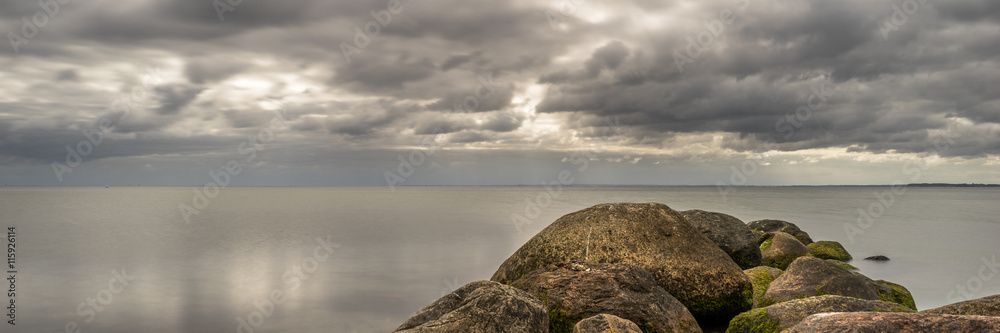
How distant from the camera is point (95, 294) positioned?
19547mm

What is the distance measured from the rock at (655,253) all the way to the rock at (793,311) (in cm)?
167

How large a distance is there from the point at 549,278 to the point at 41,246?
37317 mm

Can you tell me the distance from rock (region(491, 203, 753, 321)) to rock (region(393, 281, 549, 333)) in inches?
127

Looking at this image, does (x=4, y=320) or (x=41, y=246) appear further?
(x=41, y=246)

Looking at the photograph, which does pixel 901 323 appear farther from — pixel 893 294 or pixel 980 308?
pixel 893 294

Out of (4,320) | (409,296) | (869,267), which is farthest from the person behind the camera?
(869,267)

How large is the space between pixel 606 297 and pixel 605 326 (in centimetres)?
155

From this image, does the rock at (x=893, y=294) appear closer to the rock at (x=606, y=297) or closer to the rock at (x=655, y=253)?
the rock at (x=655, y=253)

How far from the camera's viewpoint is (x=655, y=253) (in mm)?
10344

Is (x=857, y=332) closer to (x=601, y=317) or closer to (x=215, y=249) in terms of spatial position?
(x=601, y=317)

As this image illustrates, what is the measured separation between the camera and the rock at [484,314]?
6609mm

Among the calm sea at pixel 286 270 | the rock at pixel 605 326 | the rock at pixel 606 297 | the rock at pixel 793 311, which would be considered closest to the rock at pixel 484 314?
the rock at pixel 605 326

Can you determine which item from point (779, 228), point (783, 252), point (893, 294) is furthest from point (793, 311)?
point (779, 228)

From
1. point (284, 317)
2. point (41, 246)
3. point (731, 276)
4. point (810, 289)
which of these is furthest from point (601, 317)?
point (41, 246)
